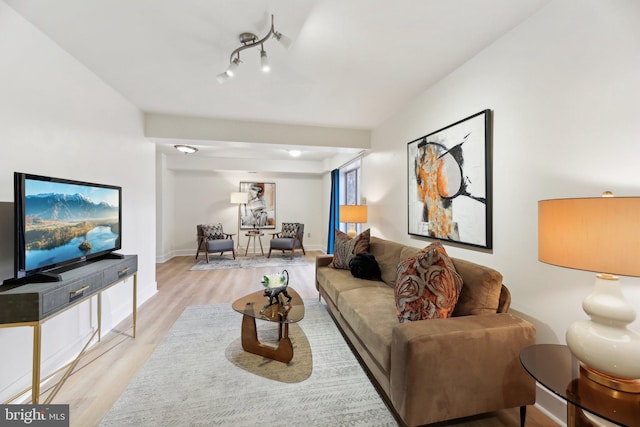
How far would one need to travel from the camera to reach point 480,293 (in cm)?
153

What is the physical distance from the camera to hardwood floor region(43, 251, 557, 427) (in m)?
1.50

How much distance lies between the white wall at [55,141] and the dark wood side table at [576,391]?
2.86 m

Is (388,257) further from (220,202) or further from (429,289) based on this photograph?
(220,202)

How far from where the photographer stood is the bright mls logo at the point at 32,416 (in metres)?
1.32

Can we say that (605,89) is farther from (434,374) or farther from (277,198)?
(277,198)

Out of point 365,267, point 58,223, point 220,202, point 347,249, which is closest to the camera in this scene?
point 58,223

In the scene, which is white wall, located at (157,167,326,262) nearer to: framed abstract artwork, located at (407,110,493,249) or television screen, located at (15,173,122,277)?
television screen, located at (15,173,122,277)

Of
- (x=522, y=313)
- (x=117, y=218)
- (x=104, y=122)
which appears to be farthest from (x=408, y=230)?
(x=104, y=122)

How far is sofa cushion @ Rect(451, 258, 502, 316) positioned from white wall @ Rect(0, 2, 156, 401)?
9.18 ft

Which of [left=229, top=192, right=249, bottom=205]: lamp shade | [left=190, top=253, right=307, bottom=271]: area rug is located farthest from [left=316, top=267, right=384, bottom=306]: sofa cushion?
[left=229, top=192, right=249, bottom=205]: lamp shade

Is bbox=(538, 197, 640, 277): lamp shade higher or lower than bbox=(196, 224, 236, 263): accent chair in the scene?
higher

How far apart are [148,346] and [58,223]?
1249mm

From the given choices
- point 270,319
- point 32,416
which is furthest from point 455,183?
point 32,416

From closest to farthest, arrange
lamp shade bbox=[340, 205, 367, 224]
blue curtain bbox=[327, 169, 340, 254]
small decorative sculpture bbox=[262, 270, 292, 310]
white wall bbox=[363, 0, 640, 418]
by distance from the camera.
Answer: white wall bbox=[363, 0, 640, 418] → small decorative sculpture bbox=[262, 270, 292, 310] → lamp shade bbox=[340, 205, 367, 224] → blue curtain bbox=[327, 169, 340, 254]
